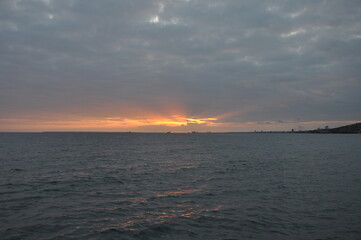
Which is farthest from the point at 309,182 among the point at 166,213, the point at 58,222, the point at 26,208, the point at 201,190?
the point at 26,208

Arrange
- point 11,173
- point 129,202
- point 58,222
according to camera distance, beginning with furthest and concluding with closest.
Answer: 1. point 11,173
2. point 129,202
3. point 58,222

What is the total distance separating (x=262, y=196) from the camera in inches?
877

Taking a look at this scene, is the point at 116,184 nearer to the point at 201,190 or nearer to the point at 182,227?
the point at 201,190

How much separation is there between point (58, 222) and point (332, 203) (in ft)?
65.6

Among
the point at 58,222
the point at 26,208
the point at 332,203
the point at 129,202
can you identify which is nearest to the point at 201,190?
the point at 129,202

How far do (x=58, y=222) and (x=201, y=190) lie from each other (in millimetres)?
12935

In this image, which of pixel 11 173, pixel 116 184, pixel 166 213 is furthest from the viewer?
pixel 11 173

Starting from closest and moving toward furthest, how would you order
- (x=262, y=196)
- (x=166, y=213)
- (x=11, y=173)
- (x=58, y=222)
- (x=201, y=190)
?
(x=58, y=222)
(x=166, y=213)
(x=262, y=196)
(x=201, y=190)
(x=11, y=173)

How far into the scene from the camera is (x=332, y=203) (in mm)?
20109

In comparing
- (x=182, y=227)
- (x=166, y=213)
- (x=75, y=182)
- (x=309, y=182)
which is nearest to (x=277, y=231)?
(x=182, y=227)

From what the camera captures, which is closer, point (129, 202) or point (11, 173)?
point (129, 202)

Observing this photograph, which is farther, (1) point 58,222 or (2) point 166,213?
(2) point 166,213

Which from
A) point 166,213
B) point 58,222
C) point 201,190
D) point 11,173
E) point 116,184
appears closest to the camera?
point 58,222

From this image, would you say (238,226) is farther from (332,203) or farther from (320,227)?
(332,203)
